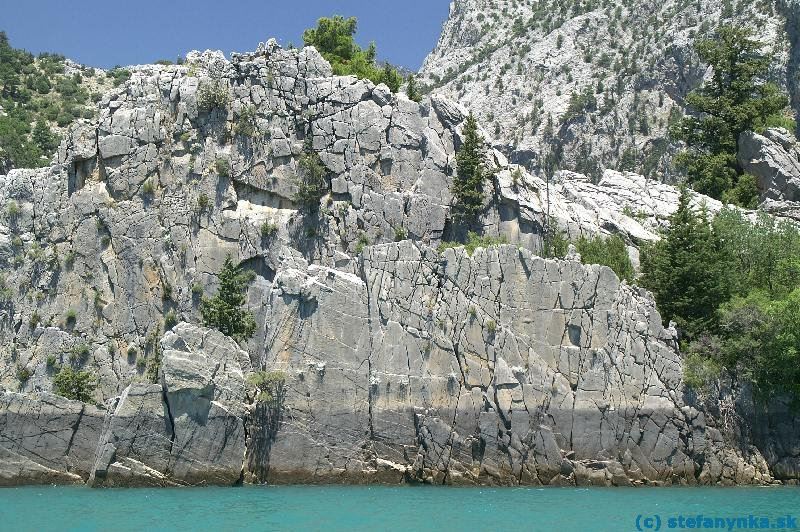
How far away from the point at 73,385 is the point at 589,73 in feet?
245

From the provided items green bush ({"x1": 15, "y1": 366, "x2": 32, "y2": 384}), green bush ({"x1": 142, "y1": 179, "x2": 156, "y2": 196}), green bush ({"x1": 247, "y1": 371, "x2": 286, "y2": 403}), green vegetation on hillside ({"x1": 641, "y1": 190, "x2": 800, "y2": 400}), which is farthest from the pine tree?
green bush ({"x1": 15, "y1": 366, "x2": 32, "y2": 384})

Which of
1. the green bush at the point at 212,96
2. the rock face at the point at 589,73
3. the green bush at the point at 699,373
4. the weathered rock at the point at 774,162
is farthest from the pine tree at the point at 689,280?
the rock face at the point at 589,73

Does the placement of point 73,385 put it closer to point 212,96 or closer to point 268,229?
point 268,229

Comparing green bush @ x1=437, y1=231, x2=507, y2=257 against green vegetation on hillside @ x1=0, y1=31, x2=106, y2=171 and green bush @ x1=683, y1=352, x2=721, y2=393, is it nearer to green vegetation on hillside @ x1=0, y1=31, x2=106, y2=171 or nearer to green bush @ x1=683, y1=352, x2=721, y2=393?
green bush @ x1=683, y1=352, x2=721, y2=393

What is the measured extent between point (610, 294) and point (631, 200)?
54.1 ft

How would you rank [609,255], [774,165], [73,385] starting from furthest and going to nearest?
[774,165], [609,255], [73,385]

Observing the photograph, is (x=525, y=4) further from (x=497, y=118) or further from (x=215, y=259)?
(x=215, y=259)

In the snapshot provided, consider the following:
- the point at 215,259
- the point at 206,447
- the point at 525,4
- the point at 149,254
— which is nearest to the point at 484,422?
the point at 206,447

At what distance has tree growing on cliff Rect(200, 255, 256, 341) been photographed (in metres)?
48.8

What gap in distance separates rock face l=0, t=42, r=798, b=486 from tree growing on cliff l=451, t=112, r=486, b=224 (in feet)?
2.91

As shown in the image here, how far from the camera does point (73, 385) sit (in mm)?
49344

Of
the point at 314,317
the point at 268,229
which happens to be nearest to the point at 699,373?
the point at 314,317

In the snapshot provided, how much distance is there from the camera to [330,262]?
52406 mm

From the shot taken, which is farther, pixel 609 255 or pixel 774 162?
pixel 774 162
